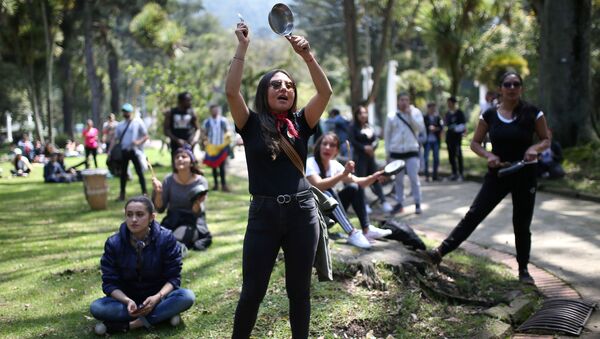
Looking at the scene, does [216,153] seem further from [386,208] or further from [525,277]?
[525,277]

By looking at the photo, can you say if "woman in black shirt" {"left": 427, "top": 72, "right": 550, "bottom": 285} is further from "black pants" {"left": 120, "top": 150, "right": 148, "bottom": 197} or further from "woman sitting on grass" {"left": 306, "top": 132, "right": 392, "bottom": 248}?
"black pants" {"left": 120, "top": 150, "right": 148, "bottom": 197}

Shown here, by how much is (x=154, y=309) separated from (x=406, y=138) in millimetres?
5613

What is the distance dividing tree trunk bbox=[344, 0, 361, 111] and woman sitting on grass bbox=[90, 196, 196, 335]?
29.2 ft

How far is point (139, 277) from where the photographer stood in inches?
175

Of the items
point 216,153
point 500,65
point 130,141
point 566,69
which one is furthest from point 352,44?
point 500,65

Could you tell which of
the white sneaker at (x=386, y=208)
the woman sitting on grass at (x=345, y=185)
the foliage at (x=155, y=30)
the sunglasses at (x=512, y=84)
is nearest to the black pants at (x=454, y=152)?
the white sneaker at (x=386, y=208)

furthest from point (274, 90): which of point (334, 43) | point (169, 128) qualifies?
point (334, 43)

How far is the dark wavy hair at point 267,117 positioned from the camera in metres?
3.29

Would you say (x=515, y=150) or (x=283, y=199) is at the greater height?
(x=515, y=150)

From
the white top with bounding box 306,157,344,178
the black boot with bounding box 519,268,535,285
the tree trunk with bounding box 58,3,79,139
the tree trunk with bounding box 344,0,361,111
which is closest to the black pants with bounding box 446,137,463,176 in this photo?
the tree trunk with bounding box 344,0,361,111

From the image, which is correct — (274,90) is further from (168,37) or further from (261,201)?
(168,37)

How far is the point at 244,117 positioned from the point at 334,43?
4865 cm

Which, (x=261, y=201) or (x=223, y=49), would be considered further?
(x=223, y=49)

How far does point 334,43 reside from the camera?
50.8 meters
